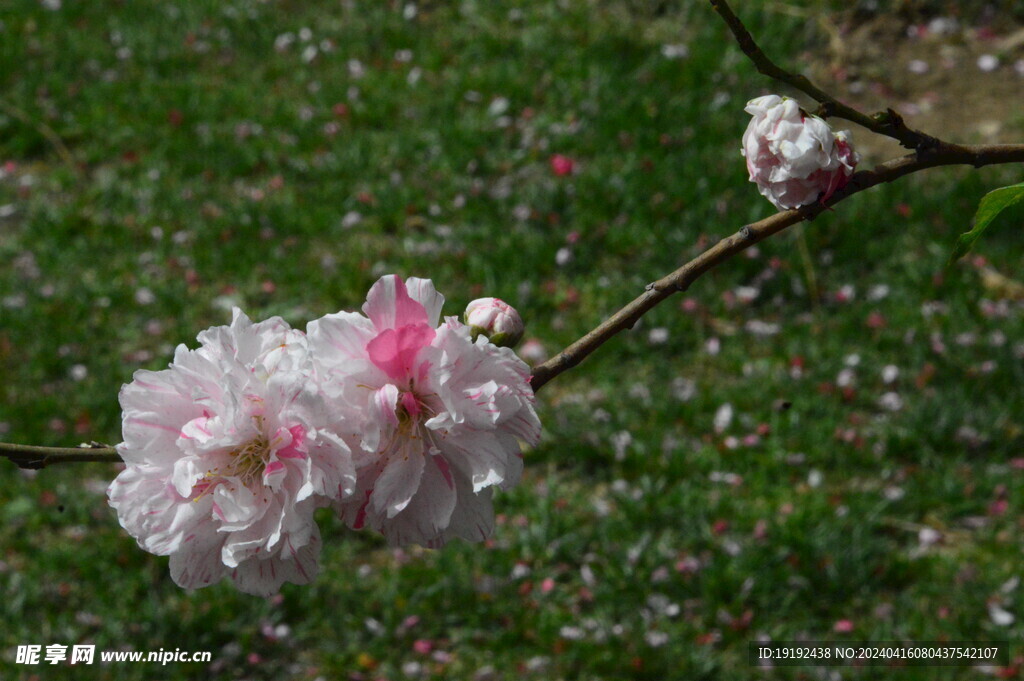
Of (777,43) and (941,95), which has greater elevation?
(777,43)

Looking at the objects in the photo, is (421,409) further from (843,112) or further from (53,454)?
(843,112)

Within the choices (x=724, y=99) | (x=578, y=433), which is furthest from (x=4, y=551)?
(x=724, y=99)

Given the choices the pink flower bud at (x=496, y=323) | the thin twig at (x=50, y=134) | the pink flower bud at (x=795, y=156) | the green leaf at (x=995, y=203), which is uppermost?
the thin twig at (x=50, y=134)

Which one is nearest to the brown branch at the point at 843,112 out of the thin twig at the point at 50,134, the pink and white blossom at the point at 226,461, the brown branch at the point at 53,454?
the pink and white blossom at the point at 226,461

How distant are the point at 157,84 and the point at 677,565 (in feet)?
11.2

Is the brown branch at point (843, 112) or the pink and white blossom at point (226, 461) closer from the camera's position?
the pink and white blossom at point (226, 461)

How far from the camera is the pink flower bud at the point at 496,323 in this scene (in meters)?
0.88

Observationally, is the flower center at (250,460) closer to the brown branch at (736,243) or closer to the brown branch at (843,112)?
the brown branch at (736,243)

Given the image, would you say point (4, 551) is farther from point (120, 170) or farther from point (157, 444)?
point (157, 444)

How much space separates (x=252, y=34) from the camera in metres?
4.98

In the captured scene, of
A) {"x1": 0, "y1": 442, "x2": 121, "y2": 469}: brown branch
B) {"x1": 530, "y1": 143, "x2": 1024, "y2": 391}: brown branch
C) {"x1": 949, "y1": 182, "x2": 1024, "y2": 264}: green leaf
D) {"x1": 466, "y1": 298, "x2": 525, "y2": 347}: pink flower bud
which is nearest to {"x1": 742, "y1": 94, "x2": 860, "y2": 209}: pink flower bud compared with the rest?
{"x1": 530, "y1": 143, "x2": 1024, "y2": 391}: brown branch

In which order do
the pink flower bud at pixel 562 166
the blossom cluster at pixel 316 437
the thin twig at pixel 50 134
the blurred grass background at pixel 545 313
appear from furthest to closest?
the thin twig at pixel 50 134, the pink flower bud at pixel 562 166, the blurred grass background at pixel 545 313, the blossom cluster at pixel 316 437

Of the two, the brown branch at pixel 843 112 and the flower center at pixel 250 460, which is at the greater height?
the brown branch at pixel 843 112

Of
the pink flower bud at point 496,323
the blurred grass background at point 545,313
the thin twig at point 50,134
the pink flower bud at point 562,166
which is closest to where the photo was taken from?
the pink flower bud at point 496,323
